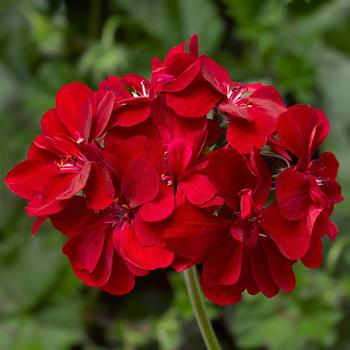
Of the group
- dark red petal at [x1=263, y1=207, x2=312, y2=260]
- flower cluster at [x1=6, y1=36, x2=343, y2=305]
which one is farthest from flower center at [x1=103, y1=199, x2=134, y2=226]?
dark red petal at [x1=263, y1=207, x2=312, y2=260]

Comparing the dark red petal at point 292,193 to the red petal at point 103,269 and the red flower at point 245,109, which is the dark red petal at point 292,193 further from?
the red petal at point 103,269

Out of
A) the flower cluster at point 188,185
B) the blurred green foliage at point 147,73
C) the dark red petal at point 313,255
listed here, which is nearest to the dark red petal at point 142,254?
the flower cluster at point 188,185

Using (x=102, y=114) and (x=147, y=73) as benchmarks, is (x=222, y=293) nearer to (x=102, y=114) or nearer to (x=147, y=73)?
(x=102, y=114)

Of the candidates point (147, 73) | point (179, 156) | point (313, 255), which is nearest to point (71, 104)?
point (179, 156)

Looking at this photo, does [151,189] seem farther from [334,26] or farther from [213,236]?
[334,26]

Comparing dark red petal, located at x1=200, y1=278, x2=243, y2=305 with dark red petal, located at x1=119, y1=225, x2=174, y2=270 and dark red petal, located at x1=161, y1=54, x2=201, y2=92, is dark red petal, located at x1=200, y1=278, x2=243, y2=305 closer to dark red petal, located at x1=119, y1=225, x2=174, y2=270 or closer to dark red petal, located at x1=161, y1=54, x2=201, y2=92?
dark red petal, located at x1=119, y1=225, x2=174, y2=270

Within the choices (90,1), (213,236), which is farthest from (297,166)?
(90,1)

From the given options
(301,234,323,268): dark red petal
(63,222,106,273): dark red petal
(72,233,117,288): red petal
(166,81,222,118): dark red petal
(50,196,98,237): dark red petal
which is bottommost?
(301,234,323,268): dark red petal
